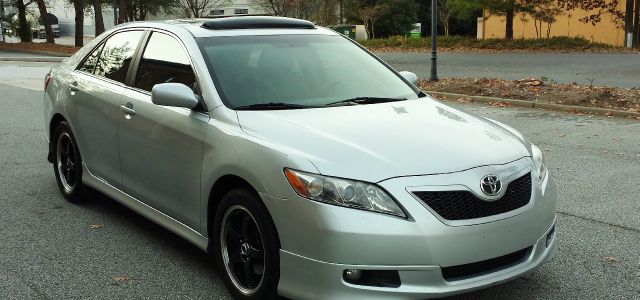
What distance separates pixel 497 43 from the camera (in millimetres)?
37094

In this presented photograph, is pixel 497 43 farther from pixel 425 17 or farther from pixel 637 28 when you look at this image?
pixel 425 17

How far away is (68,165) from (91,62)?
0.96 meters

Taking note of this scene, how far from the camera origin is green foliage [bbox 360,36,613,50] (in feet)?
114

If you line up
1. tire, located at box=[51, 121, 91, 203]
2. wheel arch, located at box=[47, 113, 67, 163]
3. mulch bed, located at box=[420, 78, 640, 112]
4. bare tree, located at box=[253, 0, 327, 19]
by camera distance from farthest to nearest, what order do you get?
bare tree, located at box=[253, 0, 327, 19], mulch bed, located at box=[420, 78, 640, 112], wheel arch, located at box=[47, 113, 67, 163], tire, located at box=[51, 121, 91, 203]

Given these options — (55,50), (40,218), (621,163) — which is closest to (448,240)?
(40,218)

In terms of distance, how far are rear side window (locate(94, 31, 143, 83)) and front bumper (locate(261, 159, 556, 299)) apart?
2.35 m

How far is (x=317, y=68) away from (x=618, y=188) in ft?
11.8

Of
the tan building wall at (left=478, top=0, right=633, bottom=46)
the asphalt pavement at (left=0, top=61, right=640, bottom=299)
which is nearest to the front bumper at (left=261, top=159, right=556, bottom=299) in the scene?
the asphalt pavement at (left=0, top=61, right=640, bottom=299)

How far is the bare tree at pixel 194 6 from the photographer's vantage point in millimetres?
58688

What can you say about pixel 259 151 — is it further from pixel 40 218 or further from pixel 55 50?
pixel 55 50

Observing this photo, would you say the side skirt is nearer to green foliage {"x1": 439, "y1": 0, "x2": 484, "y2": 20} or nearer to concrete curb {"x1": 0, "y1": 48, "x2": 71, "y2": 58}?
concrete curb {"x1": 0, "y1": 48, "x2": 71, "y2": 58}

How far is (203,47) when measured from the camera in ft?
14.8

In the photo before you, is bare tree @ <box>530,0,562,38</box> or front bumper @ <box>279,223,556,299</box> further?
bare tree @ <box>530,0,562,38</box>

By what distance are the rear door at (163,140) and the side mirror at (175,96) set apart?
11 centimetres
